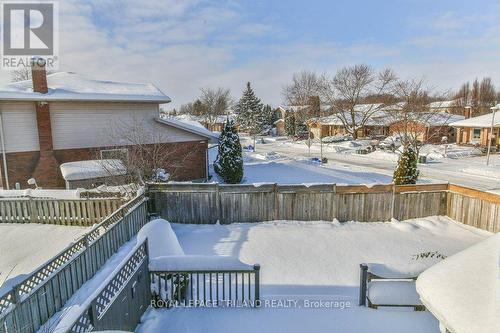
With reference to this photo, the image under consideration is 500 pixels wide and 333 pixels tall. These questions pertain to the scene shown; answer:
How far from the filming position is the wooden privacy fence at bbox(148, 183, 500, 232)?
11.4 m

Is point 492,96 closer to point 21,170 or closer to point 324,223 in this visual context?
point 324,223

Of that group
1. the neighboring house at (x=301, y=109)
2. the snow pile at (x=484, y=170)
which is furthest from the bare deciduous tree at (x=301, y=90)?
the snow pile at (x=484, y=170)

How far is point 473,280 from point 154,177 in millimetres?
13767

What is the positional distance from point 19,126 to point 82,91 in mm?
3351

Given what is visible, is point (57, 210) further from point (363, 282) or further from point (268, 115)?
point (268, 115)

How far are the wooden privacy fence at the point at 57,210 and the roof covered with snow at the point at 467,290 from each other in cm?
975

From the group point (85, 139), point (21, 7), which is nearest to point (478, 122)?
point (85, 139)

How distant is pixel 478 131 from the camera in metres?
37.7

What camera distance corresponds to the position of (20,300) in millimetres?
4348

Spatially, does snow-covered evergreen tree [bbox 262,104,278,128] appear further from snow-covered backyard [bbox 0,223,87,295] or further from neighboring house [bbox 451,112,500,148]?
snow-covered backyard [bbox 0,223,87,295]

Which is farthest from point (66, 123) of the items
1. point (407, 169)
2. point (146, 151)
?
point (407, 169)

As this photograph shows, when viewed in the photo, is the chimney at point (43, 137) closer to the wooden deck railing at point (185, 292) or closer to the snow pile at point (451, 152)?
the wooden deck railing at point (185, 292)

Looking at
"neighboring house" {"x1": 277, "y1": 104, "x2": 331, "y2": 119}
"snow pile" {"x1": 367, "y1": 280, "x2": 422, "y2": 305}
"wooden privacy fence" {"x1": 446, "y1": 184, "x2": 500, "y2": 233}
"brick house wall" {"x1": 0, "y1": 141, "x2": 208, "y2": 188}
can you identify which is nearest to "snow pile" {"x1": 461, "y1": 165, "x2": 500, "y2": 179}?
"wooden privacy fence" {"x1": 446, "y1": 184, "x2": 500, "y2": 233}

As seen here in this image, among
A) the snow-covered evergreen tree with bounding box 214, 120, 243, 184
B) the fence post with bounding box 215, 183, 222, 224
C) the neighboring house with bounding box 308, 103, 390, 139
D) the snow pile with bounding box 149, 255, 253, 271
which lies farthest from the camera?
the neighboring house with bounding box 308, 103, 390, 139
